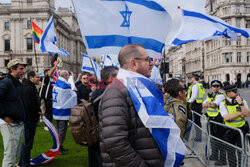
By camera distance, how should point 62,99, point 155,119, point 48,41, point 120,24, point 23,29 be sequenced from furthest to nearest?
point 23,29 → point 48,41 → point 62,99 → point 120,24 → point 155,119

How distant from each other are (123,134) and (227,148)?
2.89 m

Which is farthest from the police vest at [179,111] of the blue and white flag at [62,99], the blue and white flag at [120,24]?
the blue and white flag at [62,99]

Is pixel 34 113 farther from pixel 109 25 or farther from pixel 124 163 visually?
pixel 124 163

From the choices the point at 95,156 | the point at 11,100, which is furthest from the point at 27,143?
the point at 95,156

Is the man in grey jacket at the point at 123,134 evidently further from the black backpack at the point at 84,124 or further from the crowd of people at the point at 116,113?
the black backpack at the point at 84,124

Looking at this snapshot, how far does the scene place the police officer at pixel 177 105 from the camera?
3.64 metres

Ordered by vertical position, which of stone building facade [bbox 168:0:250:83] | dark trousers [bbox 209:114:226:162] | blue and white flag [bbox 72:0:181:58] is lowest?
dark trousers [bbox 209:114:226:162]

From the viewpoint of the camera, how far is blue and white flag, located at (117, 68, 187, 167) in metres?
2.32

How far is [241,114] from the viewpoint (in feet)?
16.6

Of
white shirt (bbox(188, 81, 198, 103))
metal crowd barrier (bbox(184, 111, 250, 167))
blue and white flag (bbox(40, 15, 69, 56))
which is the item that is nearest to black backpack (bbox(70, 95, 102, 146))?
metal crowd barrier (bbox(184, 111, 250, 167))

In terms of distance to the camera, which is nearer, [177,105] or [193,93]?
[177,105]

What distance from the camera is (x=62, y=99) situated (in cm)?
700

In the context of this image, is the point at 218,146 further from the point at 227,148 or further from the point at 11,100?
the point at 11,100

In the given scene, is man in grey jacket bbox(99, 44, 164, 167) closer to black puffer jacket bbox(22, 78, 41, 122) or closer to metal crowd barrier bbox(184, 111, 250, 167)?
metal crowd barrier bbox(184, 111, 250, 167)
